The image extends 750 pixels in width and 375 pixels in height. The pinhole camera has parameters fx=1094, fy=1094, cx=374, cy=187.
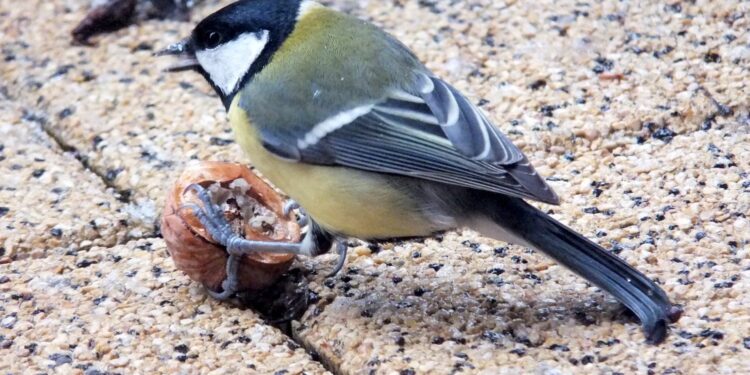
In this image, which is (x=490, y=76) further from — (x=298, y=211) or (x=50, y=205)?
(x=50, y=205)

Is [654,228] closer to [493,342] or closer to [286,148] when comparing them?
[493,342]

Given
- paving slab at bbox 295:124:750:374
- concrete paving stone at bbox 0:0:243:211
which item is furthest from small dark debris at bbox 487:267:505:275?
concrete paving stone at bbox 0:0:243:211

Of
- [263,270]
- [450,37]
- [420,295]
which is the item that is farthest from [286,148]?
[450,37]

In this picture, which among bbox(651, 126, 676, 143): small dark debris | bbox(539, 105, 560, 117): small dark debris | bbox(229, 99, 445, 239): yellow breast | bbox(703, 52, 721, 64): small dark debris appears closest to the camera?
bbox(229, 99, 445, 239): yellow breast

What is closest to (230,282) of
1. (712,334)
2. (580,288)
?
(580,288)

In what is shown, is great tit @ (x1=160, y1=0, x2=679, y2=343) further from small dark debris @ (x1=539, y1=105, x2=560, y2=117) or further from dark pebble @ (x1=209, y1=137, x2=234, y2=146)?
small dark debris @ (x1=539, y1=105, x2=560, y2=117)
